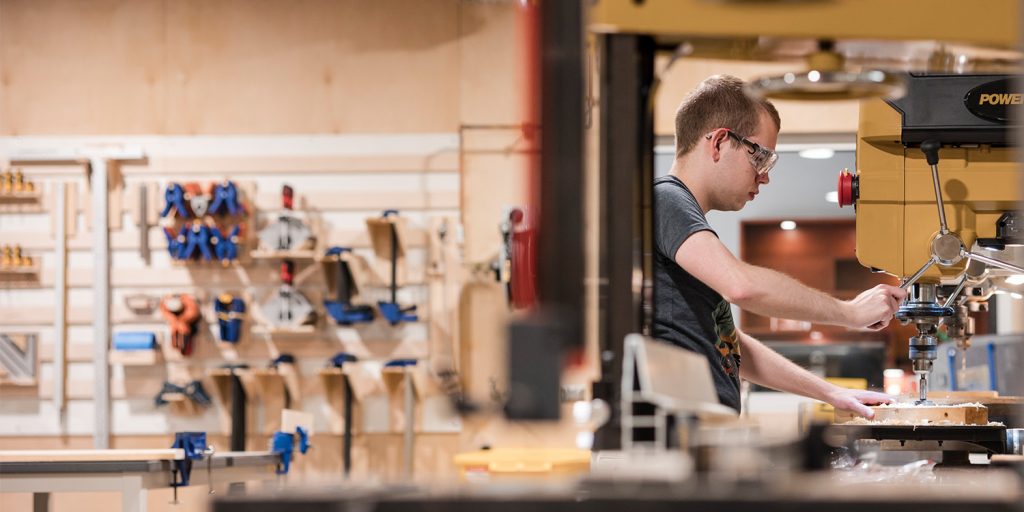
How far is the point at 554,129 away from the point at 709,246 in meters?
0.88

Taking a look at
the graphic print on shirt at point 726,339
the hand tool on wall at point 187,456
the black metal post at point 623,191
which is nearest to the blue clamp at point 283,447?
the hand tool on wall at point 187,456

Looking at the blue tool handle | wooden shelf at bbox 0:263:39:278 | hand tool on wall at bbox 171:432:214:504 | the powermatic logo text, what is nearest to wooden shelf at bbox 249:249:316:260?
wooden shelf at bbox 0:263:39:278

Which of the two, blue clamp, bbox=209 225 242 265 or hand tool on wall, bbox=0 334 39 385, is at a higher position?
blue clamp, bbox=209 225 242 265

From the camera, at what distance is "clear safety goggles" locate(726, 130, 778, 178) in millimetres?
2271

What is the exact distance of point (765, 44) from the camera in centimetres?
159

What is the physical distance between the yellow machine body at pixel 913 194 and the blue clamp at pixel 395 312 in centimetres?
353

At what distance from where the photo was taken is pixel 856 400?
2512 millimetres

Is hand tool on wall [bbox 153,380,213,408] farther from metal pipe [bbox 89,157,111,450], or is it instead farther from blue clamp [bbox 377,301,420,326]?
blue clamp [bbox 377,301,420,326]

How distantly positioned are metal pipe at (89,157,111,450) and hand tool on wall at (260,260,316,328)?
882 mm

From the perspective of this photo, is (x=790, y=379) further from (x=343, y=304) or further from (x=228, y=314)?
(x=228, y=314)

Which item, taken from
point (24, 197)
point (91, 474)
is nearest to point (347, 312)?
point (24, 197)

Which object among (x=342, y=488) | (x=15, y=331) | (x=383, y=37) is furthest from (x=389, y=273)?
(x=342, y=488)

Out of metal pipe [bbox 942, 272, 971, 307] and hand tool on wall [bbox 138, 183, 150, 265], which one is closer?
metal pipe [bbox 942, 272, 971, 307]

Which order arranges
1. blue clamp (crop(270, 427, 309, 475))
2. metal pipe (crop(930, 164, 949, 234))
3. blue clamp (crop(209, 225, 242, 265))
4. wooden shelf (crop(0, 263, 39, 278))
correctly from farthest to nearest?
wooden shelf (crop(0, 263, 39, 278)) < blue clamp (crop(209, 225, 242, 265)) < blue clamp (crop(270, 427, 309, 475)) < metal pipe (crop(930, 164, 949, 234))
